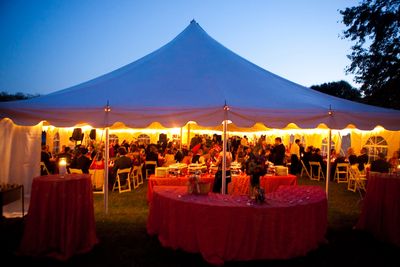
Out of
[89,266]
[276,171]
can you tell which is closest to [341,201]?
[276,171]

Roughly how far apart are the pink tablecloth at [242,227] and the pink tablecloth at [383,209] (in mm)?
1710

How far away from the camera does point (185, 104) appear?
244 inches

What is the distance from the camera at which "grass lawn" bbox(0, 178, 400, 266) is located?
14.9 ft

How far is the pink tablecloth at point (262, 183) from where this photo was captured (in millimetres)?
7845

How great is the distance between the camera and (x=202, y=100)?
20.7 ft

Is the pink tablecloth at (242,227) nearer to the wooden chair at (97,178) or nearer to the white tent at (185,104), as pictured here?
the white tent at (185,104)

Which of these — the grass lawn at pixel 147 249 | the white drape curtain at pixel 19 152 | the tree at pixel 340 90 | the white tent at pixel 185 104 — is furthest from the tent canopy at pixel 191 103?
the tree at pixel 340 90

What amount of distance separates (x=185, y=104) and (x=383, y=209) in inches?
162

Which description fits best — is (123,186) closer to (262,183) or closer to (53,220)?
(262,183)

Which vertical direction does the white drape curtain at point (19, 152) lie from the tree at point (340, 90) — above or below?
below

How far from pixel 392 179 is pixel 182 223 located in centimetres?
384

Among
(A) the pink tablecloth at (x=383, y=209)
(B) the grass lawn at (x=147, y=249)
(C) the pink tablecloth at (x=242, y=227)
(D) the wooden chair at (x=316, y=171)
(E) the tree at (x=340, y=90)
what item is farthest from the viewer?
(E) the tree at (x=340, y=90)

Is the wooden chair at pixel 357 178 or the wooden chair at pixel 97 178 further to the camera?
the wooden chair at pixel 357 178

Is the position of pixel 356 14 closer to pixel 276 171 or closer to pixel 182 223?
pixel 276 171
